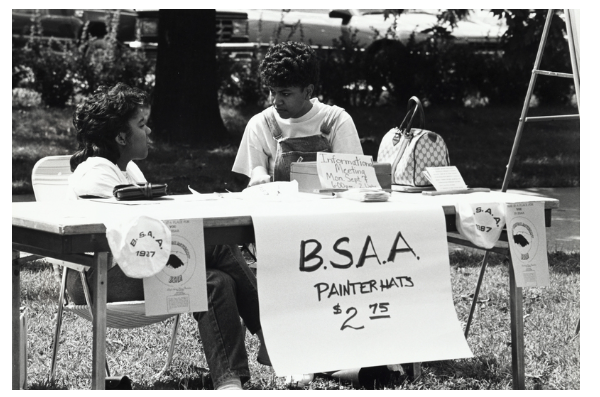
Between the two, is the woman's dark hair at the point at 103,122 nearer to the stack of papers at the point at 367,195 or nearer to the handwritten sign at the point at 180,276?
the handwritten sign at the point at 180,276

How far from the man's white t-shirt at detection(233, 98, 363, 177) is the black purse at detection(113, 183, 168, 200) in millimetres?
854

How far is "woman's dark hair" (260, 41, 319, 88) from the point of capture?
4.34 m

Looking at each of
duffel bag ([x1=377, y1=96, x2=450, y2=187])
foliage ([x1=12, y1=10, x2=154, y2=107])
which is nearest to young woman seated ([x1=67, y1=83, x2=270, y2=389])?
duffel bag ([x1=377, y1=96, x2=450, y2=187])

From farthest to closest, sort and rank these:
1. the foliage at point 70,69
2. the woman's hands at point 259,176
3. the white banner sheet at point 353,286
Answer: the foliage at point 70,69 < the woman's hands at point 259,176 < the white banner sheet at point 353,286

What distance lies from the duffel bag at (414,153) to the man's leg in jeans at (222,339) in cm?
108

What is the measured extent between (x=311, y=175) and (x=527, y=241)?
3.08ft

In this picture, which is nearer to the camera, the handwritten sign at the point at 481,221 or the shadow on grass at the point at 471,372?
the handwritten sign at the point at 481,221

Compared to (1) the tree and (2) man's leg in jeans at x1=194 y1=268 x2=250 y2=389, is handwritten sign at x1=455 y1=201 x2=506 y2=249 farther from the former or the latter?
(1) the tree

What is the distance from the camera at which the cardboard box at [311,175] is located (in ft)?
12.9

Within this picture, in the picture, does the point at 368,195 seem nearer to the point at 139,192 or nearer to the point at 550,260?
the point at 139,192

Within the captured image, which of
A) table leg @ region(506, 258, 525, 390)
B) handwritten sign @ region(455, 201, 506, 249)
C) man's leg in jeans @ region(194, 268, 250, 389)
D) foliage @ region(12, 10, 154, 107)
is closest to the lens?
man's leg in jeans @ region(194, 268, 250, 389)

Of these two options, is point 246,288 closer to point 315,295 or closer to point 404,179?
point 315,295

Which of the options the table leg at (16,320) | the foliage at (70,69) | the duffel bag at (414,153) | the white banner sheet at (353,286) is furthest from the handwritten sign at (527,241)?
the foliage at (70,69)

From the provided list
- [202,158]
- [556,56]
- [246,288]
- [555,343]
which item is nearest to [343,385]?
[246,288]
